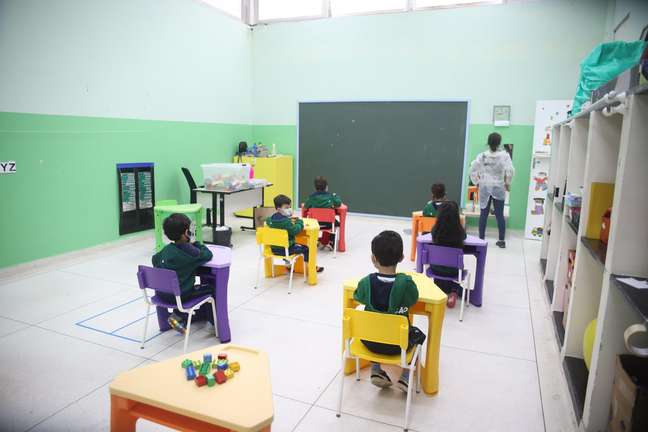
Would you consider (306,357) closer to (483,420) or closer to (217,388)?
(483,420)

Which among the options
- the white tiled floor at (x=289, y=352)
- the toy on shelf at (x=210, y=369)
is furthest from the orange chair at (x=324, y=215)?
the toy on shelf at (x=210, y=369)

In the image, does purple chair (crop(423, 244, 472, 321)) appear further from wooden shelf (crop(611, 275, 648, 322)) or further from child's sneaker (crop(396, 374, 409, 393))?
wooden shelf (crop(611, 275, 648, 322))

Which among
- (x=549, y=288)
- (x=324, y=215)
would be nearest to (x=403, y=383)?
(x=549, y=288)

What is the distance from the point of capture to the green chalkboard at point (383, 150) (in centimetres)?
729

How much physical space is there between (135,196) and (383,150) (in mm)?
4123

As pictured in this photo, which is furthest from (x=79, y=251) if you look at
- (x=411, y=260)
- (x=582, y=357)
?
(x=582, y=357)

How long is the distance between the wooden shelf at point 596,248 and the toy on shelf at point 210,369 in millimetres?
1809

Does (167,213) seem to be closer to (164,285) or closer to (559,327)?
(164,285)

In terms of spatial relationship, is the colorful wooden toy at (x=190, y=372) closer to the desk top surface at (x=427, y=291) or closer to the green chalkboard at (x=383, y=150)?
the desk top surface at (x=427, y=291)

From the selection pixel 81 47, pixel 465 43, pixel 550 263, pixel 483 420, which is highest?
pixel 465 43

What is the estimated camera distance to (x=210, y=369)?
1.74 meters

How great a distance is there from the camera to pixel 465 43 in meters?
6.97

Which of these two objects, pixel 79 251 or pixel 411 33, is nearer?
pixel 79 251

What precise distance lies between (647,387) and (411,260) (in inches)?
144
